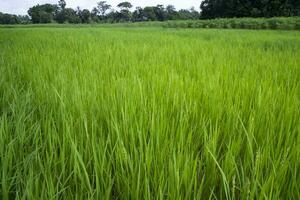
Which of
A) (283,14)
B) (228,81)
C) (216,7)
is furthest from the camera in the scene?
(216,7)

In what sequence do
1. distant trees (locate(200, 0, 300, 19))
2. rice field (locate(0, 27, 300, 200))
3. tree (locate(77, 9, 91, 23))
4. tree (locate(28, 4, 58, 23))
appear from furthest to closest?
tree (locate(77, 9, 91, 23)), tree (locate(28, 4, 58, 23)), distant trees (locate(200, 0, 300, 19)), rice field (locate(0, 27, 300, 200))

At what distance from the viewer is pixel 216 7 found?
35.1 metres

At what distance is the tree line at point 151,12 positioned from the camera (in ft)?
95.5

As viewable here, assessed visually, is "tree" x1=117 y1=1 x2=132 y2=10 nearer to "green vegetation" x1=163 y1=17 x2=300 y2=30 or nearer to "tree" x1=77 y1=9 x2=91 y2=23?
"tree" x1=77 y1=9 x2=91 y2=23

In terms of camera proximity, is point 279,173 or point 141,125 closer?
point 279,173

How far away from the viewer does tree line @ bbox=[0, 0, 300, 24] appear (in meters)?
29.1

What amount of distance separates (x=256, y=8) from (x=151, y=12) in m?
30.6

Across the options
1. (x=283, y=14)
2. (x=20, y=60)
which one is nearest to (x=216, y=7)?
(x=283, y=14)

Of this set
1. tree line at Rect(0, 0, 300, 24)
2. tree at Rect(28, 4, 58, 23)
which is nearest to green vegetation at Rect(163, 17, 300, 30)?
tree line at Rect(0, 0, 300, 24)

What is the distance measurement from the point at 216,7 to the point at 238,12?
451cm

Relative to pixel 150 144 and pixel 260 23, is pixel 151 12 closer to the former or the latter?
pixel 260 23

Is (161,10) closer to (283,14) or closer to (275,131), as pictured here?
(283,14)

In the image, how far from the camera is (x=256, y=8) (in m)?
29.7

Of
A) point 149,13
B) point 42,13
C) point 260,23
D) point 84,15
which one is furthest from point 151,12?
point 260,23
